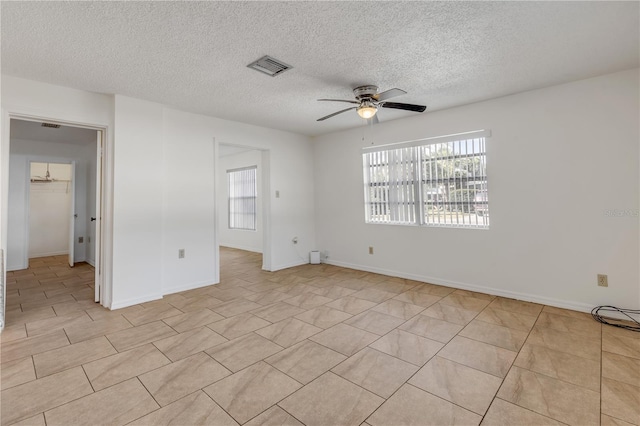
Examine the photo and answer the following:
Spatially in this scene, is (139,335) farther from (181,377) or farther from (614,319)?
(614,319)

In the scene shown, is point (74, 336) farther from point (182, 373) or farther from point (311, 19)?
point (311, 19)

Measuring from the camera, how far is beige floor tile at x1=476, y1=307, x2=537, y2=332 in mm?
2744

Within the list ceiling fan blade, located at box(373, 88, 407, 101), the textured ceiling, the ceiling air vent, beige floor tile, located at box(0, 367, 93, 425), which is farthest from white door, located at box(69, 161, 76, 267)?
ceiling fan blade, located at box(373, 88, 407, 101)

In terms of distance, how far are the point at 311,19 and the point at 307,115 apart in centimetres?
227

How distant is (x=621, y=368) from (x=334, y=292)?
2653 millimetres

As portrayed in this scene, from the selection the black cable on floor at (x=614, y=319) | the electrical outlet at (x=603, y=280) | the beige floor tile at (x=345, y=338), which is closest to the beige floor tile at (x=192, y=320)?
the beige floor tile at (x=345, y=338)

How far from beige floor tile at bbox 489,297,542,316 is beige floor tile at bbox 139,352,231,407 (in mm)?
2962

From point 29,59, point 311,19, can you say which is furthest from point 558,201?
point 29,59

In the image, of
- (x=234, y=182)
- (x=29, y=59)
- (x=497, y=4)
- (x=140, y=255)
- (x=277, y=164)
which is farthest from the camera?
(x=234, y=182)

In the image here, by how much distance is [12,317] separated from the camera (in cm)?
306

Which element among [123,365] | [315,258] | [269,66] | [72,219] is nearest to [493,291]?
[315,258]

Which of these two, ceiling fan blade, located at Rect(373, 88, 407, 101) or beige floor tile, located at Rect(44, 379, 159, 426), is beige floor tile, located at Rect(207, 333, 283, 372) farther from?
ceiling fan blade, located at Rect(373, 88, 407, 101)

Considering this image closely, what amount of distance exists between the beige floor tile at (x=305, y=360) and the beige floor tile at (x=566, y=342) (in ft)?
5.58

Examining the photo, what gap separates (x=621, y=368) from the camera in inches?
79.8
